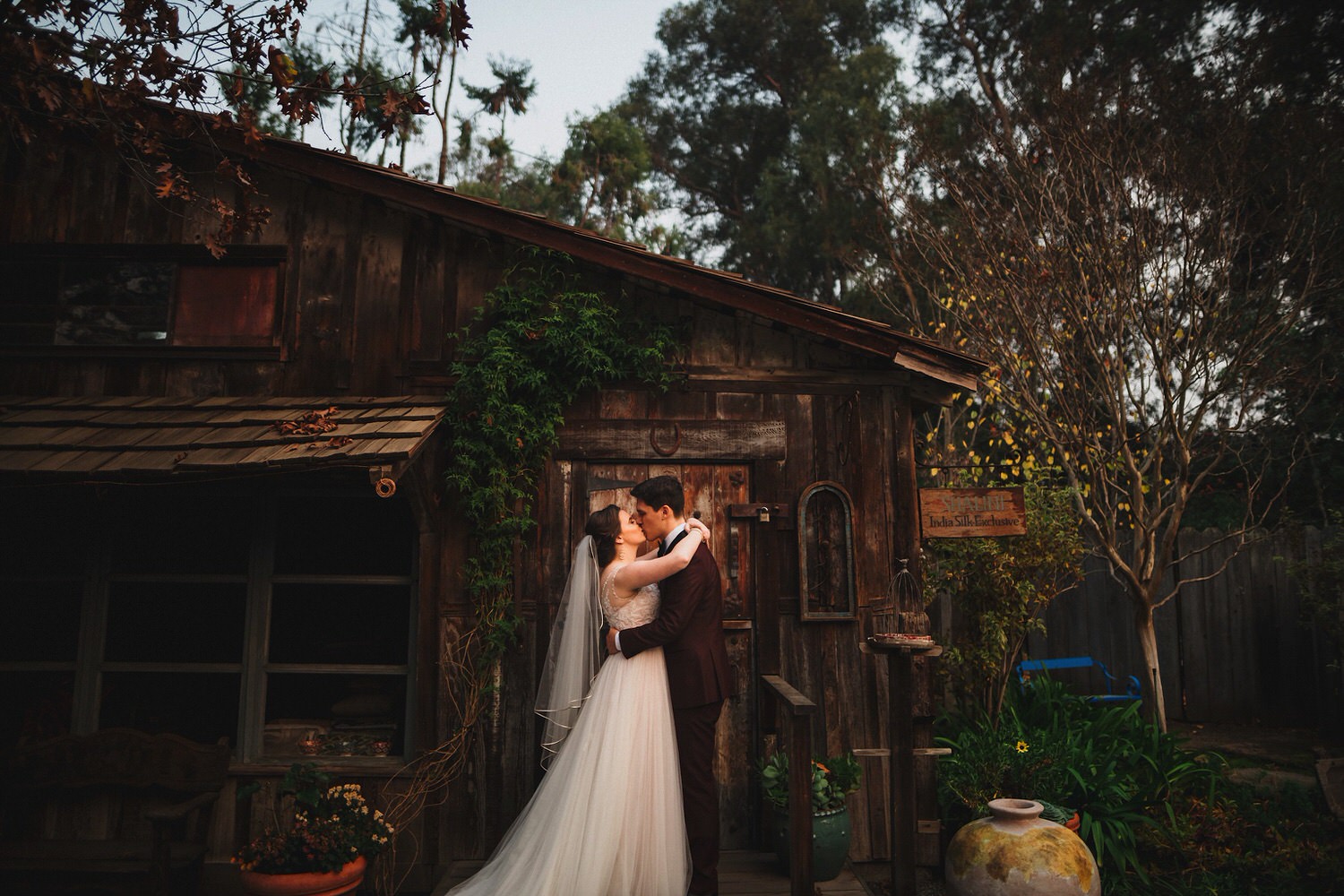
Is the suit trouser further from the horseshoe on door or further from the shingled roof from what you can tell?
the shingled roof

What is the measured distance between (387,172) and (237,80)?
108 cm

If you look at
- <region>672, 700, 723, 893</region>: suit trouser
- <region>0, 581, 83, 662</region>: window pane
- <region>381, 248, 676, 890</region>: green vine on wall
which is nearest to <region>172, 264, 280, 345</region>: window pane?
<region>381, 248, 676, 890</region>: green vine on wall

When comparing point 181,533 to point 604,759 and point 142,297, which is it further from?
point 604,759

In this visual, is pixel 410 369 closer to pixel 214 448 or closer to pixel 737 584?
pixel 214 448

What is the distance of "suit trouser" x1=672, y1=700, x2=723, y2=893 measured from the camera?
4.57 meters

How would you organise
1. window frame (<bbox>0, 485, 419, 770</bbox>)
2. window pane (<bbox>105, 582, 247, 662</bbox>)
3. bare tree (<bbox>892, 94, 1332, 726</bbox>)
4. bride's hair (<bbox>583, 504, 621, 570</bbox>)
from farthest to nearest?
1. bare tree (<bbox>892, 94, 1332, 726</bbox>)
2. window pane (<bbox>105, 582, 247, 662</bbox>)
3. window frame (<bbox>0, 485, 419, 770</bbox>)
4. bride's hair (<bbox>583, 504, 621, 570</bbox>)

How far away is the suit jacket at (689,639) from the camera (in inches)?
186

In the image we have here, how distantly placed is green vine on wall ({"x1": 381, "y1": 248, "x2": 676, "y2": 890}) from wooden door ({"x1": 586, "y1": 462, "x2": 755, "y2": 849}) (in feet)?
1.75

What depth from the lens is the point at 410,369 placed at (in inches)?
239

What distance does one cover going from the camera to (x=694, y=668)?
15.5 ft

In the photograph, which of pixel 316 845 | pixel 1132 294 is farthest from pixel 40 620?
pixel 1132 294

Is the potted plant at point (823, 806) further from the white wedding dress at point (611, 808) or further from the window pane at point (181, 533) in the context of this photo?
the window pane at point (181, 533)

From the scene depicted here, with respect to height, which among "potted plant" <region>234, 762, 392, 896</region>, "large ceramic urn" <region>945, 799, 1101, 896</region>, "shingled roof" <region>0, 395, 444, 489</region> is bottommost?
"large ceramic urn" <region>945, 799, 1101, 896</region>

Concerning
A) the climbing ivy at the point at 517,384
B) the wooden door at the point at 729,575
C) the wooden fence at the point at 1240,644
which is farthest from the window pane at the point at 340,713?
the wooden fence at the point at 1240,644
